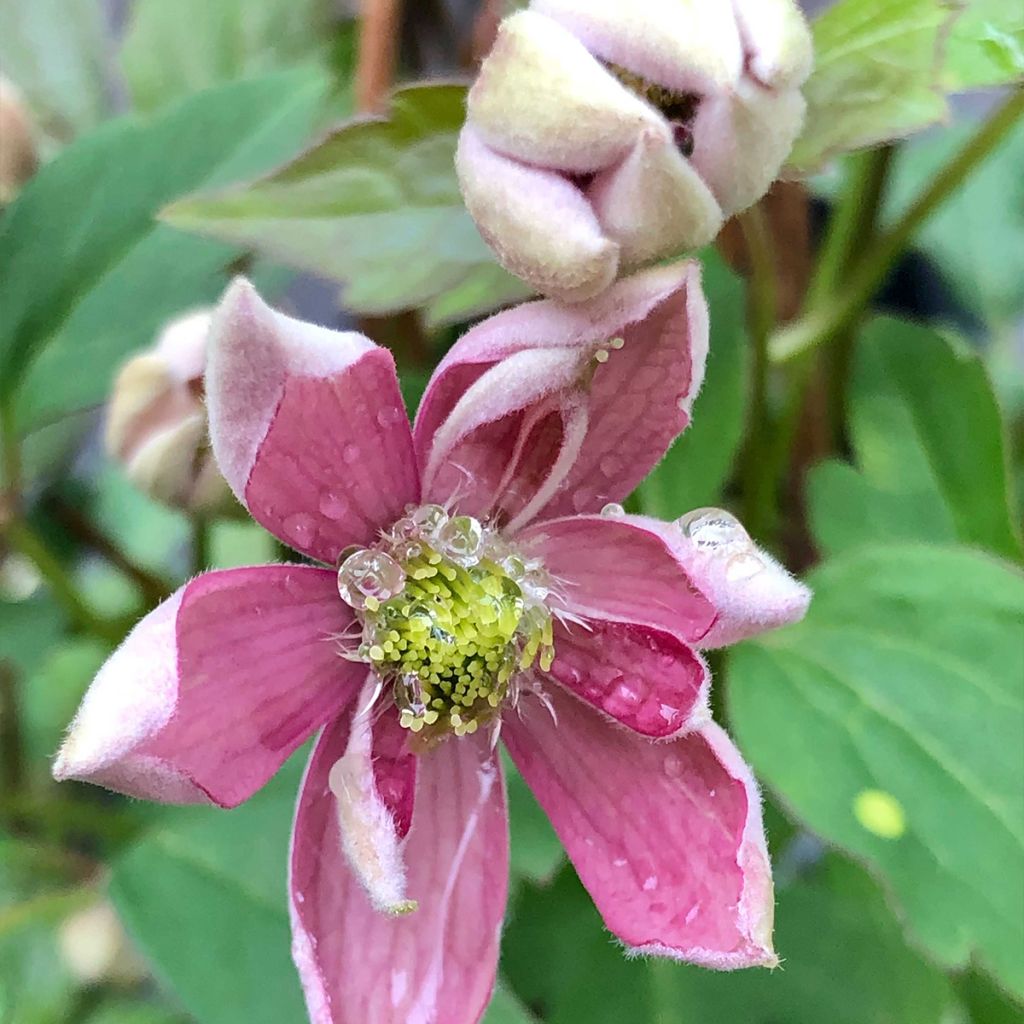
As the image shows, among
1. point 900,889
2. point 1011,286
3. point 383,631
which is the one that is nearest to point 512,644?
point 383,631

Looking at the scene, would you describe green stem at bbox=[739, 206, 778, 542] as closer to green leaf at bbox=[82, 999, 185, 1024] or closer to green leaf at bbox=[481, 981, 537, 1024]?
green leaf at bbox=[481, 981, 537, 1024]

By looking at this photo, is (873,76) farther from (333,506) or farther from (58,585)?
(58,585)

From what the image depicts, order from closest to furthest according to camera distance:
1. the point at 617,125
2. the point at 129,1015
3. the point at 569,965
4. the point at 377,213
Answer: the point at 617,125 < the point at 377,213 < the point at 569,965 < the point at 129,1015

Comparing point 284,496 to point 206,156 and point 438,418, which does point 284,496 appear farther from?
point 206,156

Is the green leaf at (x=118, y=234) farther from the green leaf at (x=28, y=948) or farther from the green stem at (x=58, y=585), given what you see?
the green leaf at (x=28, y=948)

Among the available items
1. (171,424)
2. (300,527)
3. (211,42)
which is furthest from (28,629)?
(211,42)

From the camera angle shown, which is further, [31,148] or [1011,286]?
[1011,286]
